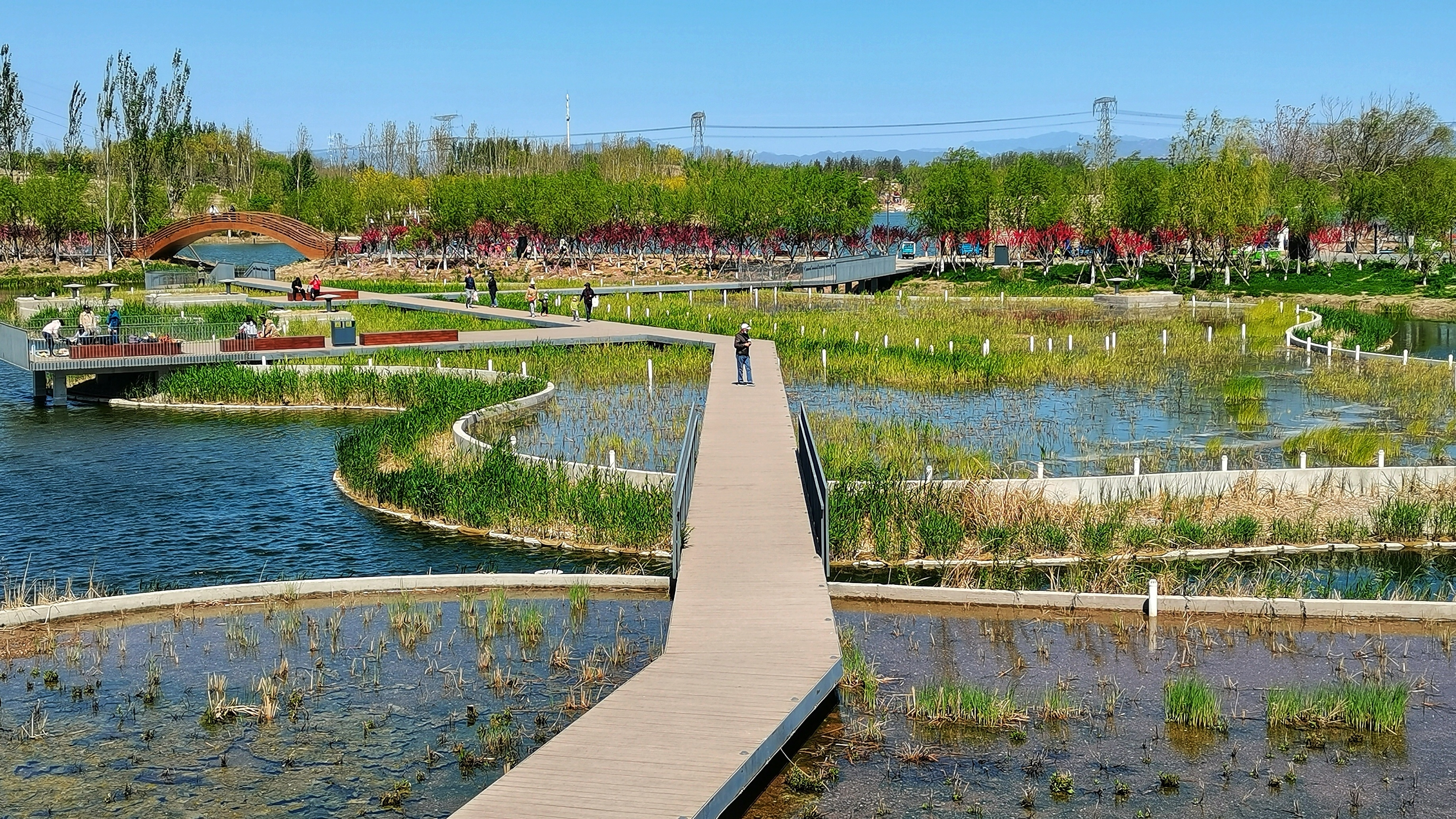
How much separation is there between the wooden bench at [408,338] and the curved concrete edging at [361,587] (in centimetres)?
2444

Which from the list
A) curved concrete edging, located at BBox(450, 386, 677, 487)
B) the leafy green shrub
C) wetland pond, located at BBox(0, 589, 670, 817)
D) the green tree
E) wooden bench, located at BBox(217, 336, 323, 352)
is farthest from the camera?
the green tree

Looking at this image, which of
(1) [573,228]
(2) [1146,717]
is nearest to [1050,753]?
(2) [1146,717]

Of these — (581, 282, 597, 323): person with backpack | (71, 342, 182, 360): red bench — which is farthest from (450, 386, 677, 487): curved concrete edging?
(581, 282, 597, 323): person with backpack

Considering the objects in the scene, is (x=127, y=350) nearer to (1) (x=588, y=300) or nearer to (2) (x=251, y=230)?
(1) (x=588, y=300)

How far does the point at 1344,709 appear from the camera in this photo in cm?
1417

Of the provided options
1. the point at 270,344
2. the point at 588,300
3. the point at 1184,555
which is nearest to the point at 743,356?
the point at 1184,555

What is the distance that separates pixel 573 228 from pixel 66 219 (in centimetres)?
4046

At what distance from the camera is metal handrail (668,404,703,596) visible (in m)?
17.8

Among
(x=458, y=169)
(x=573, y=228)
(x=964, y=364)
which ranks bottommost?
(x=964, y=364)

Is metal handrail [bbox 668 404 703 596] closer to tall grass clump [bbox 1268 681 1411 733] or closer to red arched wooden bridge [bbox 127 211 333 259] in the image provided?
tall grass clump [bbox 1268 681 1411 733]

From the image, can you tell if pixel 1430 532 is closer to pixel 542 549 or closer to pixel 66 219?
pixel 542 549

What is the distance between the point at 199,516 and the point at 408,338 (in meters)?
19.6

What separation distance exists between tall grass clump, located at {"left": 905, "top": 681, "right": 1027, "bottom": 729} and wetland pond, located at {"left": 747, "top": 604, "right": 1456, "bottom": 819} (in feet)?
0.27

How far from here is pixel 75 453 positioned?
31.1m
